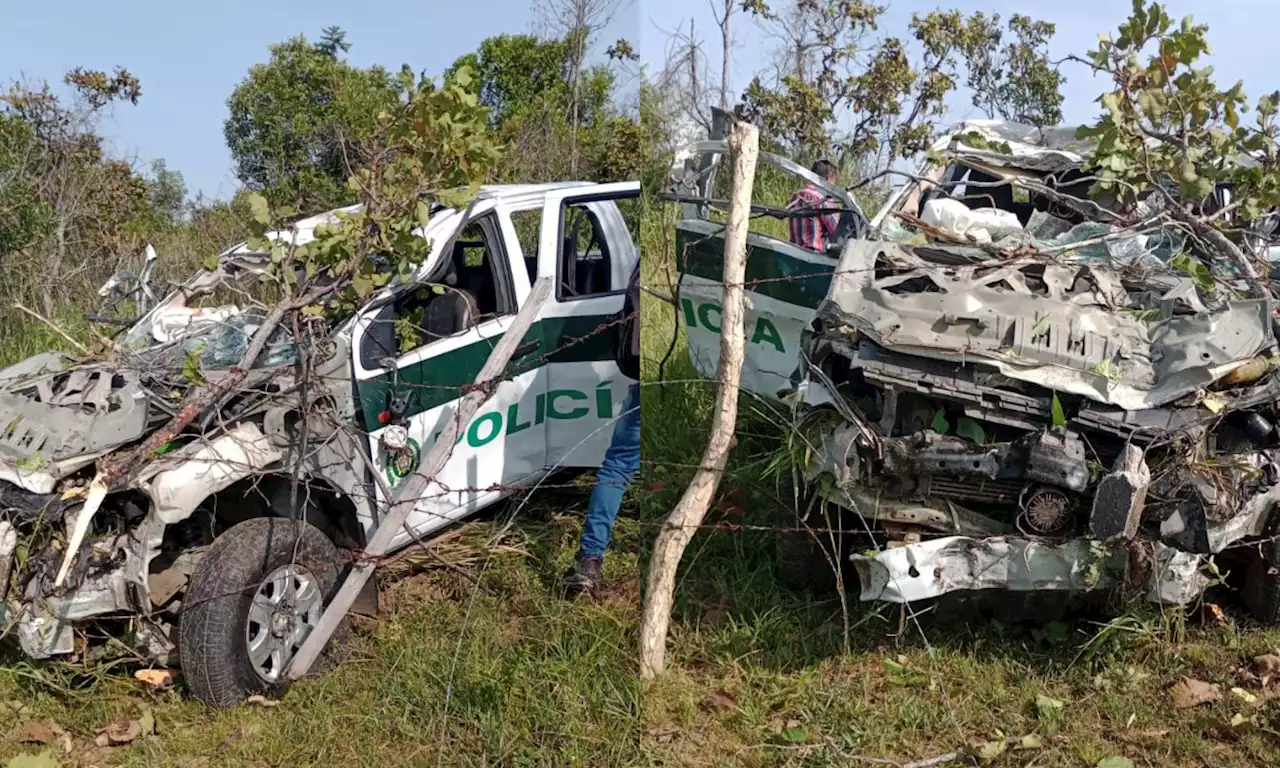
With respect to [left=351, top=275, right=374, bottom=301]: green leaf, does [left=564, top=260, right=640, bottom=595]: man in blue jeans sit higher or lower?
lower

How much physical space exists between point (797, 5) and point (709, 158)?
321cm

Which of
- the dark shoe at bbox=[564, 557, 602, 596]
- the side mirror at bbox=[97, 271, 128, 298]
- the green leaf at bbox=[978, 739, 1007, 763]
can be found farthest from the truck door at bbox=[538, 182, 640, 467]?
the side mirror at bbox=[97, 271, 128, 298]

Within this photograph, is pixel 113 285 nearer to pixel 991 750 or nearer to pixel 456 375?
pixel 456 375

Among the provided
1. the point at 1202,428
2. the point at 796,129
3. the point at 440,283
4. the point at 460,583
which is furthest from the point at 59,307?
the point at 1202,428

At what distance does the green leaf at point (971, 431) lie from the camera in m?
3.21

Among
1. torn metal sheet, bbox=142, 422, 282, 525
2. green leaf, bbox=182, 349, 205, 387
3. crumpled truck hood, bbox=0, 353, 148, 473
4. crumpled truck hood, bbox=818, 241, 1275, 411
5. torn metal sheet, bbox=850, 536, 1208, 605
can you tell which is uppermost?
crumpled truck hood, bbox=818, 241, 1275, 411

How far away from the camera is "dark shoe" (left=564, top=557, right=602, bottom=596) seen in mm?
3488

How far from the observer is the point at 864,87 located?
306 inches

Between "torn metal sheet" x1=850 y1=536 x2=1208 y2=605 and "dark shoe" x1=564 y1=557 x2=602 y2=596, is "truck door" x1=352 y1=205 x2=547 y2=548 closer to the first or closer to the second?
"dark shoe" x1=564 y1=557 x2=602 y2=596

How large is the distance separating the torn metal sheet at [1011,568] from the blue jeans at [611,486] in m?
0.84

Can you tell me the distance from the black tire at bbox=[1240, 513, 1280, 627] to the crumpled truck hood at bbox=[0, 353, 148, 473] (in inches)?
150

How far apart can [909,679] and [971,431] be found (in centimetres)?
87

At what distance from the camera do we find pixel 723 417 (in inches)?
118

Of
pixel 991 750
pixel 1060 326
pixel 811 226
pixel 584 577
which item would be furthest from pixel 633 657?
pixel 811 226
